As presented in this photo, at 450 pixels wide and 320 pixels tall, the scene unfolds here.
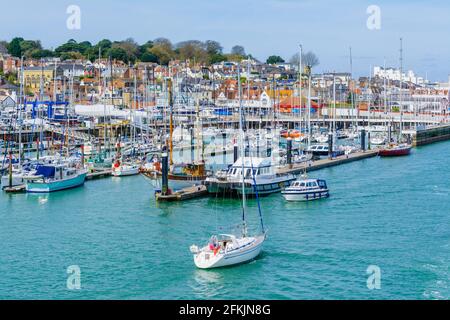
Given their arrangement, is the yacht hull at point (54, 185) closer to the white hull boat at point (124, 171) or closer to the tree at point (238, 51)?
the white hull boat at point (124, 171)

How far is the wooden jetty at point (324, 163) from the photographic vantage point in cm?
2500

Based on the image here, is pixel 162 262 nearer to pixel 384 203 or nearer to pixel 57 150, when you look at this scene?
pixel 384 203

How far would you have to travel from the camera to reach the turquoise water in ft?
37.6

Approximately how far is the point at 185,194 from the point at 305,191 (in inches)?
128

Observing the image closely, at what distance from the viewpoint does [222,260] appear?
1233 cm

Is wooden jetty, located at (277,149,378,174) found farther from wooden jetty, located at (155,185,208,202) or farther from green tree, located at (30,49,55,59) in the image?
green tree, located at (30,49,55,59)

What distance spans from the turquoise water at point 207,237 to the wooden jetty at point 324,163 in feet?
9.28

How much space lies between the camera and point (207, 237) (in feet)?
48.3

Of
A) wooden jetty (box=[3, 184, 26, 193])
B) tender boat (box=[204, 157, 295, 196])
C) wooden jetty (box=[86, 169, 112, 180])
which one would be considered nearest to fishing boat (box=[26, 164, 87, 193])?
wooden jetty (box=[3, 184, 26, 193])

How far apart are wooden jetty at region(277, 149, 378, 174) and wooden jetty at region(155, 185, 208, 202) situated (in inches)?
172

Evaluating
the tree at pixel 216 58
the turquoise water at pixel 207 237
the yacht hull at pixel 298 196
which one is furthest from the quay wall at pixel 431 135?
the tree at pixel 216 58
